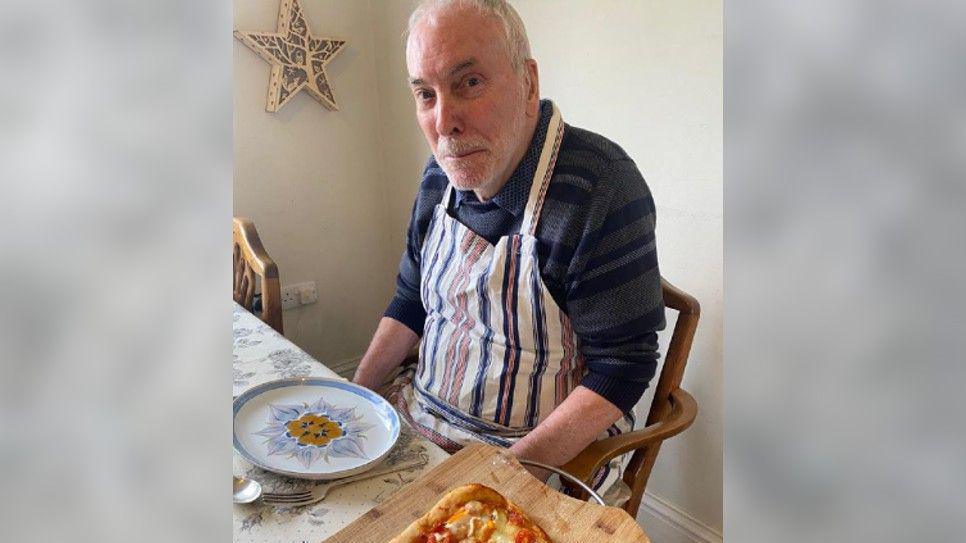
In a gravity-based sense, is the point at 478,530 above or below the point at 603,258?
below

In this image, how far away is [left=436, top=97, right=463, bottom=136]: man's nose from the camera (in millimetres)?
1159

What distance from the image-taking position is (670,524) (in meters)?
1.80

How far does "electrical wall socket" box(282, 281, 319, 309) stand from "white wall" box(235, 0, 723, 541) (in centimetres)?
3

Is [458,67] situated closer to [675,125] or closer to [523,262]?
[523,262]

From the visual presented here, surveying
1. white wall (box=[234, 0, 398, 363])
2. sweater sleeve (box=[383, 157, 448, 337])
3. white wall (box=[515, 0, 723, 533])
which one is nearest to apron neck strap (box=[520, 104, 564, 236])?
sweater sleeve (box=[383, 157, 448, 337])

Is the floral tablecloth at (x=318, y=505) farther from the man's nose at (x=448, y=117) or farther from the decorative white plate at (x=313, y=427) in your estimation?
the man's nose at (x=448, y=117)

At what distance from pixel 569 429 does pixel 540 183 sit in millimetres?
431

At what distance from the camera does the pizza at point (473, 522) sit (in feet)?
2.34

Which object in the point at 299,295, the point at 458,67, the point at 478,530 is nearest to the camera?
the point at 478,530
